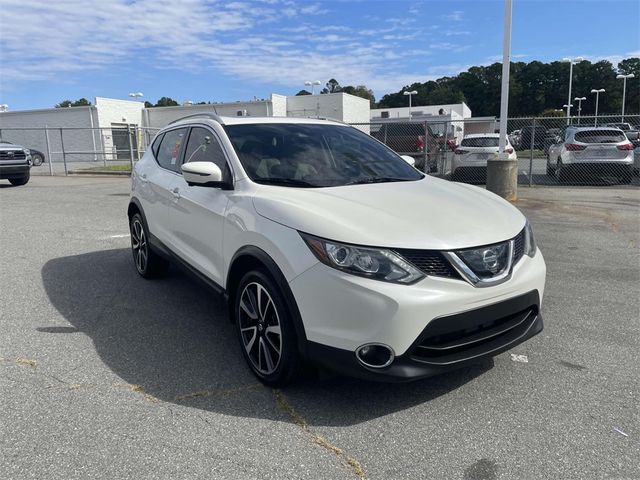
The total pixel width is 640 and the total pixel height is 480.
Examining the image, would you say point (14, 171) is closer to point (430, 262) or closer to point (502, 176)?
point (502, 176)

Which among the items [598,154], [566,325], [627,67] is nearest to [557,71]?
[627,67]

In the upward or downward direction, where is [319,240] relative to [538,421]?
upward

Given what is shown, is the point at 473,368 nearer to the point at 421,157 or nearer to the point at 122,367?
the point at 122,367

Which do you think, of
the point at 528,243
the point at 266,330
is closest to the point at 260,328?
→ the point at 266,330

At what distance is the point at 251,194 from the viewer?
3.37 metres

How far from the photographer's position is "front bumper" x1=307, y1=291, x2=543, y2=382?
8.78 ft

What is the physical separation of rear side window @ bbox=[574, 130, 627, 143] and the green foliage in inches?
3493

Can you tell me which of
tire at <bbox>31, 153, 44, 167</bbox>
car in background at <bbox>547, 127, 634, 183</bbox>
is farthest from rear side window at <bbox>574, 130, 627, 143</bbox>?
tire at <bbox>31, 153, 44, 167</bbox>

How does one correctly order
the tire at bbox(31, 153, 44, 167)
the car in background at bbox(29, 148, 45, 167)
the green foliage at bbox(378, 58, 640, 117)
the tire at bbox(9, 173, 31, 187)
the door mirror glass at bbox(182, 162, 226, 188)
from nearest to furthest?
1. the door mirror glass at bbox(182, 162, 226, 188)
2. the tire at bbox(9, 173, 31, 187)
3. the car in background at bbox(29, 148, 45, 167)
4. the tire at bbox(31, 153, 44, 167)
5. the green foliage at bbox(378, 58, 640, 117)

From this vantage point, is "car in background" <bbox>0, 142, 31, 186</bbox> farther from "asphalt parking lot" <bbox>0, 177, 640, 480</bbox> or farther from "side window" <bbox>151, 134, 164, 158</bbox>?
"side window" <bbox>151, 134, 164, 158</bbox>

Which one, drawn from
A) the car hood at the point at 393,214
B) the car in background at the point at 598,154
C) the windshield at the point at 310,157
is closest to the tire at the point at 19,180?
the windshield at the point at 310,157

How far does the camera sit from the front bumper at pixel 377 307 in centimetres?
259

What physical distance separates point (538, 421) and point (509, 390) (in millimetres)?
332

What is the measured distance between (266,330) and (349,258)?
87 centimetres
